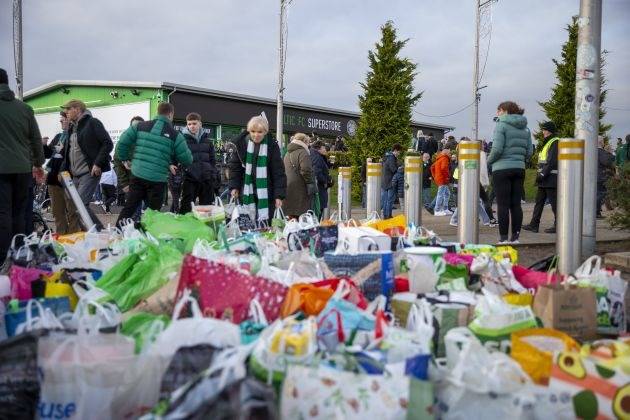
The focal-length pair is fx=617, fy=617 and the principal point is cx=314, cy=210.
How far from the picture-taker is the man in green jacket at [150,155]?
7.12 m

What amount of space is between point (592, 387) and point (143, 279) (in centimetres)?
228

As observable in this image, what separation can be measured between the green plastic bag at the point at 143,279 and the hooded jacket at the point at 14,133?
2989 millimetres

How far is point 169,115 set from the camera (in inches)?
293

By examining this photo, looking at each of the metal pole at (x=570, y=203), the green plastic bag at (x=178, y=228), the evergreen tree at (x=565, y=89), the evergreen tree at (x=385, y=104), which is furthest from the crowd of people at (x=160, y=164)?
the evergreen tree at (x=565, y=89)

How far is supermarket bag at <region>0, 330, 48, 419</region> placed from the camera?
211 centimetres

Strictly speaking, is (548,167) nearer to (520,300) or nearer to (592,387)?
(520,300)

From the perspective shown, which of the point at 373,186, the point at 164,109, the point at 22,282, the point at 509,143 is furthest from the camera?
the point at 373,186

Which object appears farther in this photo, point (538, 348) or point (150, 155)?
point (150, 155)

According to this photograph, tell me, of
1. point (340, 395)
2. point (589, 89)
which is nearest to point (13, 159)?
point (340, 395)

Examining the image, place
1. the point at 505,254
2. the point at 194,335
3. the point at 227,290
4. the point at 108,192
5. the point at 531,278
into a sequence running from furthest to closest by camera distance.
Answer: the point at 108,192
the point at 505,254
the point at 531,278
the point at 227,290
the point at 194,335

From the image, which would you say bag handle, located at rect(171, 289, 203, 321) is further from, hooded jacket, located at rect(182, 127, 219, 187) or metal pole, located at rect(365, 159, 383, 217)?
metal pole, located at rect(365, 159, 383, 217)

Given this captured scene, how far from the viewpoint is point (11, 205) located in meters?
5.96

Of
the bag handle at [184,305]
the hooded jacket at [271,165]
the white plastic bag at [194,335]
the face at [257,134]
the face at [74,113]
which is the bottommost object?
the white plastic bag at [194,335]

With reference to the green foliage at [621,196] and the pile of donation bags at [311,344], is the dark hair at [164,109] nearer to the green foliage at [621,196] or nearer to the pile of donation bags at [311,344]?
the pile of donation bags at [311,344]
